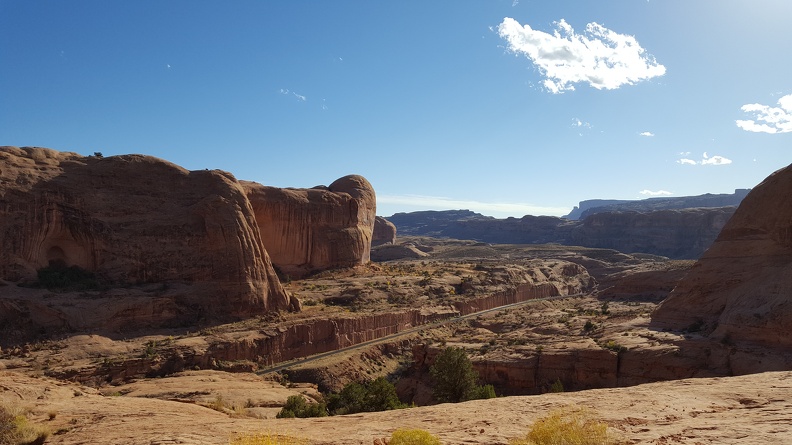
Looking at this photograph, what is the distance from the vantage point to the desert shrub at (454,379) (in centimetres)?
2927

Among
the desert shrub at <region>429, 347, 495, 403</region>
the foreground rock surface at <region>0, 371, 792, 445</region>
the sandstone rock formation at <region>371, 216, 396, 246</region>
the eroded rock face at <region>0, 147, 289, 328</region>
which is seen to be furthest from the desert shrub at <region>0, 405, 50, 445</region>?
the sandstone rock formation at <region>371, 216, 396, 246</region>

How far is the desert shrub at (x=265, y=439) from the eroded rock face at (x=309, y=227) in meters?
48.1

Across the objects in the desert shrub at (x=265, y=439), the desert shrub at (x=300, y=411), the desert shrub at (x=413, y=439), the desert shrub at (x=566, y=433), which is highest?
the desert shrub at (x=566, y=433)

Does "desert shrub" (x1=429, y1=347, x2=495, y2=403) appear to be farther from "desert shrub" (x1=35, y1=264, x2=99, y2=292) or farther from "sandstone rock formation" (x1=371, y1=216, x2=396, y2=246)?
"sandstone rock formation" (x1=371, y1=216, x2=396, y2=246)

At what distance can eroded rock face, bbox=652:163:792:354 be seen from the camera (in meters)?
27.4

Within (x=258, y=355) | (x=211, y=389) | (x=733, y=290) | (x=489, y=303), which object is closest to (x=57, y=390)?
(x=211, y=389)

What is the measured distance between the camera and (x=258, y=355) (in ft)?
121

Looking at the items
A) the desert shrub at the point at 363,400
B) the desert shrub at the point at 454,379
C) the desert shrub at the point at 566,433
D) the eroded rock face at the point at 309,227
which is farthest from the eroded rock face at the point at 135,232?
the desert shrub at the point at 566,433

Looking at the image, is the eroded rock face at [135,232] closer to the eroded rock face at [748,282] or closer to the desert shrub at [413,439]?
the desert shrub at [413,439]

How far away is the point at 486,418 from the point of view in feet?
43.1

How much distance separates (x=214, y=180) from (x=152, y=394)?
23038mm

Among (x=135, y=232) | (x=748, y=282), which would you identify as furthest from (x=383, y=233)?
(x=748, y=282)

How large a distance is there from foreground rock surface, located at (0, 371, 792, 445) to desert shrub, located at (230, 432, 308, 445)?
1.24 ft

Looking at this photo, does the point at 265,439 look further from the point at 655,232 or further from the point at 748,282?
the point at 655,232
